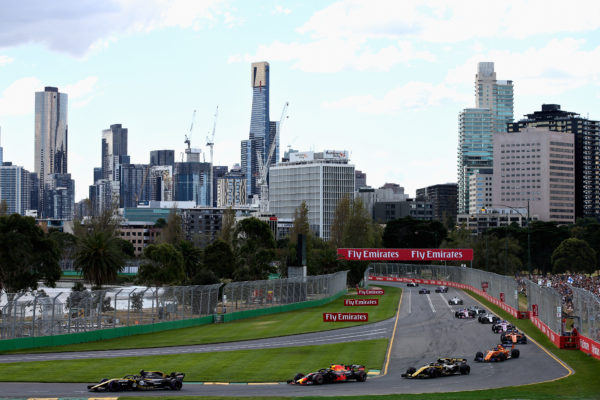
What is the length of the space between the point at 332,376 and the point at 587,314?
59.4 ft

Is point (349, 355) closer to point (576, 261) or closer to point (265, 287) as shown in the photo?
point (265, 287)

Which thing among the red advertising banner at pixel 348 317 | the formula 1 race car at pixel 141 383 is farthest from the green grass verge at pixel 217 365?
the red advertising banner at pixel 348 317

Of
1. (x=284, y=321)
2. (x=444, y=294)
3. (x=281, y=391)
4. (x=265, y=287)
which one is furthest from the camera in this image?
(x=444, y=294)

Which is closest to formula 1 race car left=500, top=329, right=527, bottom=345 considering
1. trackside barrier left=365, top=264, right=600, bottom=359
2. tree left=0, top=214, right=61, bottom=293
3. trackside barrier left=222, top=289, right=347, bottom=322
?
trackside barrier left=365, top=264, right=600, bottom=359

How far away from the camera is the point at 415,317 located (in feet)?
268

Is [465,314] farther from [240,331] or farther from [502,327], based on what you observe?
[240,331]

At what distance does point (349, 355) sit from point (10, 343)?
74.1ft

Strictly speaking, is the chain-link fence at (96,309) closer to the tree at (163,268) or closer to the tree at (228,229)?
the tree at (163,268)

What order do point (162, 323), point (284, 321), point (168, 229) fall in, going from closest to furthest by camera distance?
1. point (162, 323)
2. point (284, 321)
3. point (168, 229)

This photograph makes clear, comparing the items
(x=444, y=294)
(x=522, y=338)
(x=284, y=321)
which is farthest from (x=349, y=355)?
(x=444, y=294)

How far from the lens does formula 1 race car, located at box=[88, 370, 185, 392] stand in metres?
36.5

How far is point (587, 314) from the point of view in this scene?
48406 mm

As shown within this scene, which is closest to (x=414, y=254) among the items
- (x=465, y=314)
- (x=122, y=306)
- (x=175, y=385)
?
(x=465, y=314)

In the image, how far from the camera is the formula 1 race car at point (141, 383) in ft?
120
